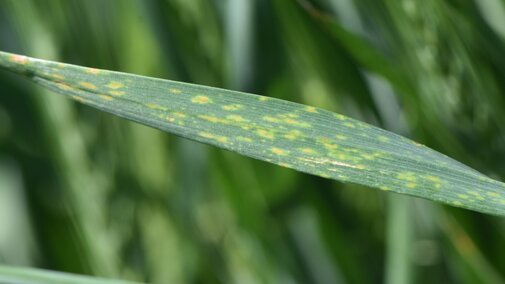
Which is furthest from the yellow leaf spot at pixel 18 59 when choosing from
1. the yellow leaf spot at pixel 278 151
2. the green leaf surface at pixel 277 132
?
the yellow leaf spot at pixel 278 151

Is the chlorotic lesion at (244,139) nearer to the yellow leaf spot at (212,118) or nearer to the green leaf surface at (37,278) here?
the yellow leaf spot at (212,118)

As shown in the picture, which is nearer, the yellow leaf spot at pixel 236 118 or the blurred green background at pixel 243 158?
the yellow leaf spot at pixel 236 118

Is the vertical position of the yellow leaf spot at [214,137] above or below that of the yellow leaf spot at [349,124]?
above

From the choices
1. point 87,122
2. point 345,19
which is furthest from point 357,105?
point 87,122

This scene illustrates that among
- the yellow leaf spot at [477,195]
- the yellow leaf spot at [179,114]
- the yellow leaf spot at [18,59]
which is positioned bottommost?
the yellow leaf spot at [477,195]

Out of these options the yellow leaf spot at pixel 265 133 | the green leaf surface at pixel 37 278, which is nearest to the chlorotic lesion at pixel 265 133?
the yellow leaf spot at pixel 265 133

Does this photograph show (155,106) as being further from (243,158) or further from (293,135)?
(243,158)
